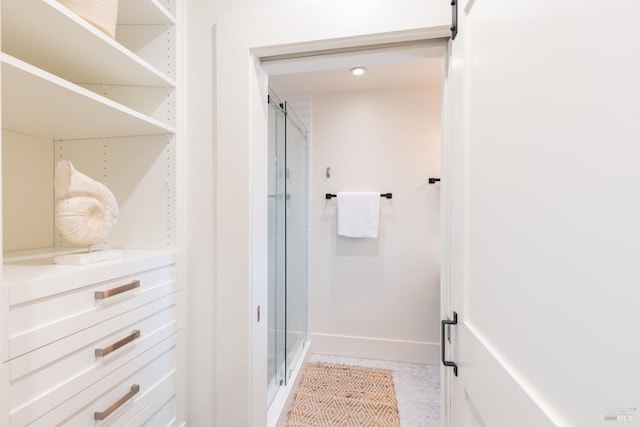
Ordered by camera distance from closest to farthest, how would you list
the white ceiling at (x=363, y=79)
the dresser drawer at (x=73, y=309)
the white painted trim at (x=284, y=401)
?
1. the dresser drawer at (x=73, y=309)
2. the white painted trim at (x=284, y=401)
3. the white ceiling at (x=363, y=79)

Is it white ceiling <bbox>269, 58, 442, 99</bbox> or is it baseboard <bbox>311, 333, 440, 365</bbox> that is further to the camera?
baseboard <bbox>311, 333, 440, 365</bbox>

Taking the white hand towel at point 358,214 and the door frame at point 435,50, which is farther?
the white hand towel at point 358,214

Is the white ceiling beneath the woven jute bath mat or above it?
above

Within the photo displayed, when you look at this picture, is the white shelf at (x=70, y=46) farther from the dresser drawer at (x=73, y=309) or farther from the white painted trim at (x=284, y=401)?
the white painted trim at (x=284, y=401)

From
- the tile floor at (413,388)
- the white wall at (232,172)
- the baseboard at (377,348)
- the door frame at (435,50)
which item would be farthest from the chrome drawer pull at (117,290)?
the baseboard at (377,348)

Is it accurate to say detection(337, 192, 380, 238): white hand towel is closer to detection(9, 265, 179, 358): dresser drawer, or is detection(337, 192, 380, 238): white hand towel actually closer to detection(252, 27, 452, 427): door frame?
detection(252, 27, 452, 427): door frame

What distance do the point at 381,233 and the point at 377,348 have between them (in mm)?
1034

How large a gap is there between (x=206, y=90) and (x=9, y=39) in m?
0.54

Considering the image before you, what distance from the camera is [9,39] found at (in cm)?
79

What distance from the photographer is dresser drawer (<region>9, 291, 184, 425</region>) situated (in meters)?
0.60

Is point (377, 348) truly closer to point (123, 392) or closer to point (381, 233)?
point (381, 233)

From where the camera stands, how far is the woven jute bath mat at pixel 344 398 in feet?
5.79

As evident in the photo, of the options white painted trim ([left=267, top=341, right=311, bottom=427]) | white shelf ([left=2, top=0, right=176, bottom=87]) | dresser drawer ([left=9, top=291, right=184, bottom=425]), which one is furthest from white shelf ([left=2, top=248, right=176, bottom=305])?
white painted trim ([left=267, top=341, right=311, bottom=427])

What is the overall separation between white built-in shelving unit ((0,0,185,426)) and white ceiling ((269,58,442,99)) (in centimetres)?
126
